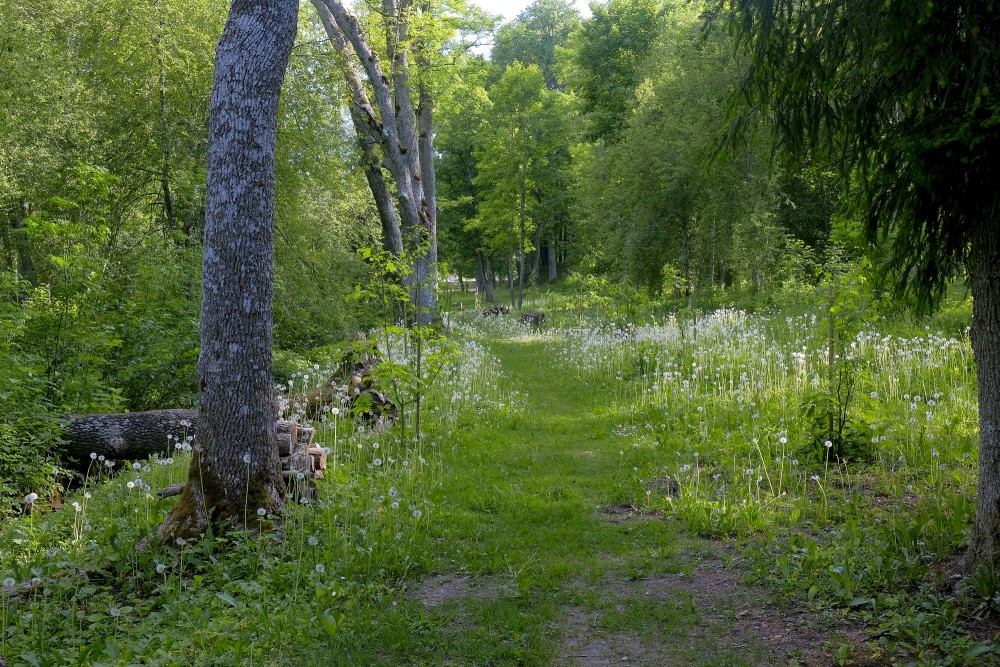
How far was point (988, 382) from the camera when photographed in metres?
3.97

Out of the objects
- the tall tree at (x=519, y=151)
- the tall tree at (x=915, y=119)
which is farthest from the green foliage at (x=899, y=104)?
the tall tree at (x=519, y=151)

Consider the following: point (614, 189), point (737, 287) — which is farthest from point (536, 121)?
point (737, 287)

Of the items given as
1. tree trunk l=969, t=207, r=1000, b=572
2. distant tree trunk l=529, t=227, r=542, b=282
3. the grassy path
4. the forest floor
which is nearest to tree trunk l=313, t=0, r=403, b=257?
the grassy path

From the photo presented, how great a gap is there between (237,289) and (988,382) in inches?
194

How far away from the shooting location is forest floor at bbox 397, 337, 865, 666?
3.84 m

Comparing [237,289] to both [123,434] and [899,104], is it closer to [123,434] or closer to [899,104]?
[123,434]

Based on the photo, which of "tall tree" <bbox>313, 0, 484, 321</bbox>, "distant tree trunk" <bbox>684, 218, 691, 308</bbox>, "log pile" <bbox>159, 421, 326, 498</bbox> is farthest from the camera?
"distant tree trunk" <bbox>684, 218, 691, 308</bbox>

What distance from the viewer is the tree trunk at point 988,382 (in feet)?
12.7

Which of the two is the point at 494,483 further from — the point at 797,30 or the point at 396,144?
the point at 396,144

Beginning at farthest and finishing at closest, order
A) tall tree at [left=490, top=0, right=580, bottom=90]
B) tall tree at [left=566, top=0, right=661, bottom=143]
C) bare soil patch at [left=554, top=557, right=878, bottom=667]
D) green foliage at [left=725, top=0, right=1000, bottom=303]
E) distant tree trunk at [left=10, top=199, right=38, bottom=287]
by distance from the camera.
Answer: tall tree at [left=490, top=0, right=580, bottom=90], tall tree at [left=566, top=0, right=661, bottom=143], distant tree trunk at [left=10, top=199, right=38, bottom=287], bare soil patch at [left=554, top=557, right=878, bottom=667], green foliage at [left=725, top=0, right=1000, bottom=303]

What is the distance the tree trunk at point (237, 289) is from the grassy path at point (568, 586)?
1638mm

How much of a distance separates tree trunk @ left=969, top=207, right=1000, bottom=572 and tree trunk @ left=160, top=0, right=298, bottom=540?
4.63 m

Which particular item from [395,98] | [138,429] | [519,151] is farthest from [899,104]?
[519,151]

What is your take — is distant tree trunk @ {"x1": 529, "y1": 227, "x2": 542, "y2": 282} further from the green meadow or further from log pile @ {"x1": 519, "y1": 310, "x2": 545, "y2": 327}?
the green meadow
